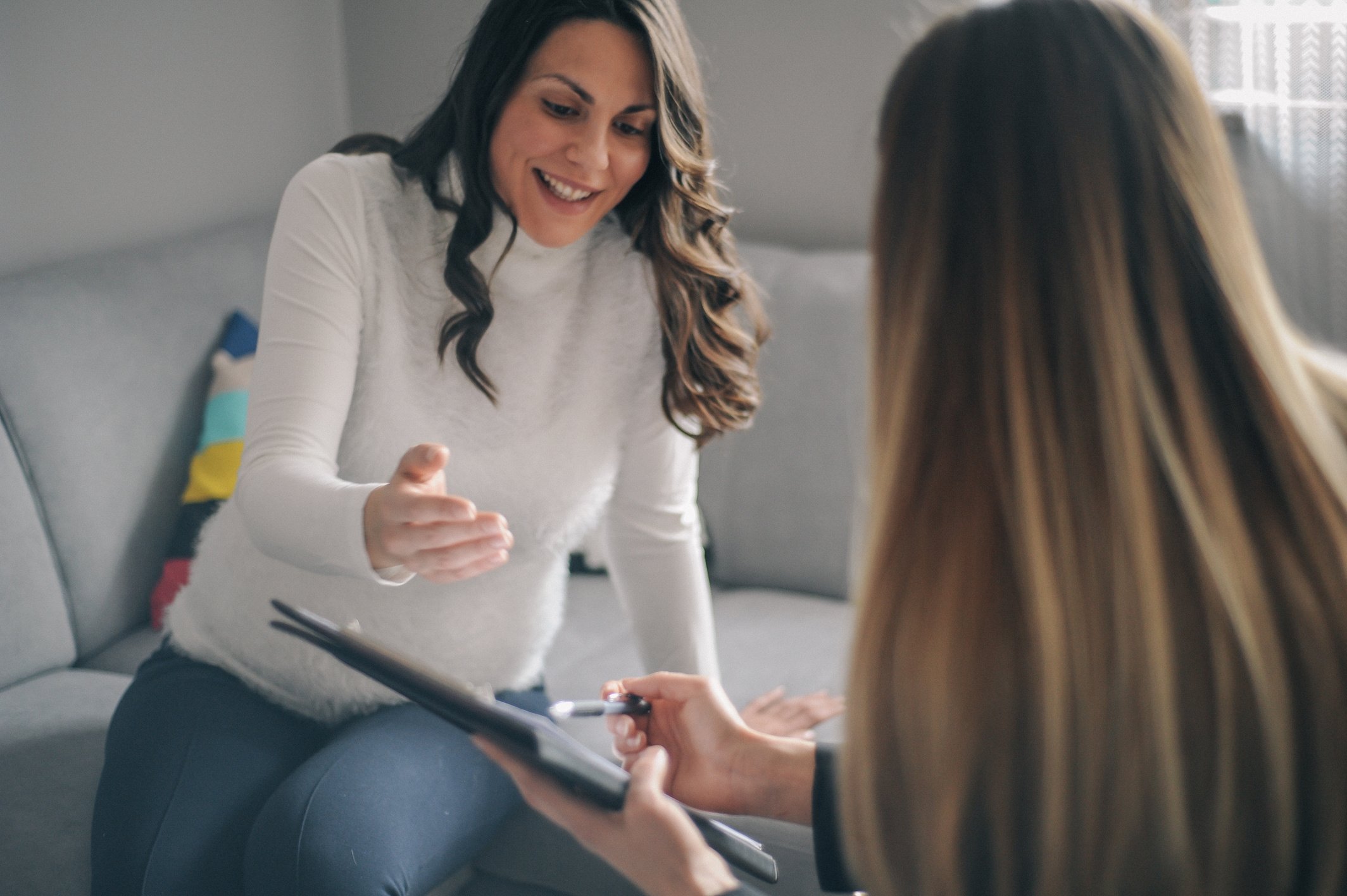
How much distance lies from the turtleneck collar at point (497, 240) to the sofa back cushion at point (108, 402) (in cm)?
75

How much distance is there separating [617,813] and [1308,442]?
0.49 m

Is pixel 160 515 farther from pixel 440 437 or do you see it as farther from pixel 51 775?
pixel 440 437

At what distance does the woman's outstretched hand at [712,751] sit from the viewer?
1.03 metres

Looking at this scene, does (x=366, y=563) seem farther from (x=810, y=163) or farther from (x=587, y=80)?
(x=810, y=163)

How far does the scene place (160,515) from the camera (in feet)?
5.67

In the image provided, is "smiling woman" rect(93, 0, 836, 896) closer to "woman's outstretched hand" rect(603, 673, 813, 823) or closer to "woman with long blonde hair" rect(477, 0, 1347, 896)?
"woman's outstretched hand" rect(603, 673, 813, 823)

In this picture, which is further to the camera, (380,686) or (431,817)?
(380,686)

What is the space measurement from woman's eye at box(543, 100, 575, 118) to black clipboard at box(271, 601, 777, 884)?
0.64 metres

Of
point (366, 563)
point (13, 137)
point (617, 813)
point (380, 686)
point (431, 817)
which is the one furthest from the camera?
point (13, 137)

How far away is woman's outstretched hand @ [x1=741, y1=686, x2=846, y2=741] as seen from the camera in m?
1.37

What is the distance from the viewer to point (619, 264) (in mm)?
1312

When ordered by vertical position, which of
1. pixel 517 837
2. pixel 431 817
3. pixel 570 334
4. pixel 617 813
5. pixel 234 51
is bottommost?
pixel 517 837

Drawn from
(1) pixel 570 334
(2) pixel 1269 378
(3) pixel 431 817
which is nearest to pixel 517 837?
(3) pixel 431 817

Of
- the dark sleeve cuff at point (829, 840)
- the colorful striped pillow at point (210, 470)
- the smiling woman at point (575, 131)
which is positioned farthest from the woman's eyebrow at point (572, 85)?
the colorful striped pillow at point (210, 470)
